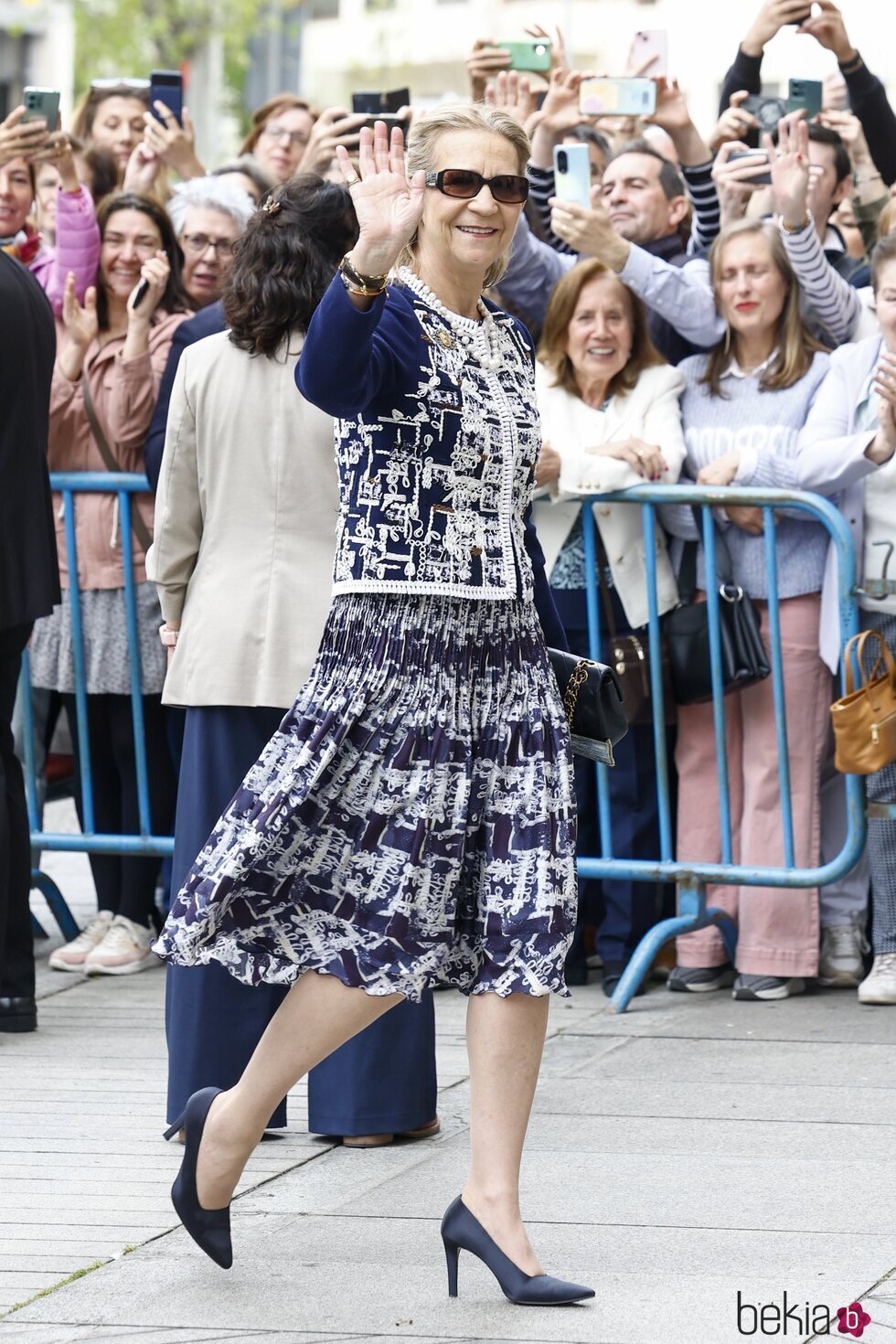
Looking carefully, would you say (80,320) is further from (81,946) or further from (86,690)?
(81,946)

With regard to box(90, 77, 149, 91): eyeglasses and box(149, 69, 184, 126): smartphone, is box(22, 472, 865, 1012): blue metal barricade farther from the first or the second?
box(90, 77, 149, 91): eyeglasses

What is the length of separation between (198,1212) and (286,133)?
5.68 m

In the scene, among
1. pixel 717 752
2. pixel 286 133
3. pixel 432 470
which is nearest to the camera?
pixel 432 470

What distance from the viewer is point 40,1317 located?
363 cm

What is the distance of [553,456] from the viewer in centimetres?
622

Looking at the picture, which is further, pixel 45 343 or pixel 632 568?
pixel 632 568

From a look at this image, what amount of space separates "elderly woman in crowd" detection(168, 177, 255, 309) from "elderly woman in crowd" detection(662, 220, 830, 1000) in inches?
65.9

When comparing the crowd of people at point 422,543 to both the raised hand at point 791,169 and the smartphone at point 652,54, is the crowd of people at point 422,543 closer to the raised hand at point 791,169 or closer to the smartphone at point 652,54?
the raised hand at point 791,169

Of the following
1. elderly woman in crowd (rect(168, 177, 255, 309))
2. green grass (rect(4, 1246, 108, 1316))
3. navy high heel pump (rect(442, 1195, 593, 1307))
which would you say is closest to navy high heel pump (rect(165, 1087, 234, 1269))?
green grass (rect(4, 1246, 108, 1316))

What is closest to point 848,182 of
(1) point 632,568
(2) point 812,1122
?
(1) point 632,568

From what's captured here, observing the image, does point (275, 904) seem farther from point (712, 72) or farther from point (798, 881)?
point (712, 72)

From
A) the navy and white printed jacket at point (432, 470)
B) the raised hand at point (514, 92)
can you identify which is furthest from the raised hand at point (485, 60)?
the navy and white printed jacket at point (432, 470)

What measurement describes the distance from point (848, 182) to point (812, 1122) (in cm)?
406

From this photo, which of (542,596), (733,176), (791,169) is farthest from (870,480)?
(542,596)
